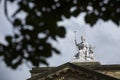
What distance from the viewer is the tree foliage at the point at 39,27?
8.83 meters

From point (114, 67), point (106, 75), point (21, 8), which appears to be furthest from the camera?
point (114, 67)

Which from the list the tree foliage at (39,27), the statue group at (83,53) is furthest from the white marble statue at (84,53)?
the tree foliage at (39,27)

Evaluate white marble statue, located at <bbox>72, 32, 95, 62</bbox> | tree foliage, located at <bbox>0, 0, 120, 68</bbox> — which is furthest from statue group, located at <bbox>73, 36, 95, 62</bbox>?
tree foliage, located at <bbox>0, 0, 120, 68</bbox>

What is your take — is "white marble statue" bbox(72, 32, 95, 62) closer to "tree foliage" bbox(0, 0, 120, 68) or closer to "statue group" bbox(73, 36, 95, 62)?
"statue group" bbox(73, 36, 95, 62)

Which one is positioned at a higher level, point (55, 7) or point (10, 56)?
point (55, 7)

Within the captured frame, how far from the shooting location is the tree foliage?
8828 millimetres

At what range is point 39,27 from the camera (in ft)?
29.1

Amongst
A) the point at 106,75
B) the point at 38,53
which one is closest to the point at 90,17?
the point at 38,53

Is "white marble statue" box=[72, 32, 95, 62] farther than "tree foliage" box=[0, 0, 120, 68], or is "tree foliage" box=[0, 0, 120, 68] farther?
"white marble statue" box=[72, 32, 95, 62]

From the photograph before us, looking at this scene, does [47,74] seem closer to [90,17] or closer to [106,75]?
[106,75]

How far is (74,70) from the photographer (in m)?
34.7

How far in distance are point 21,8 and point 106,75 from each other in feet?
82.2

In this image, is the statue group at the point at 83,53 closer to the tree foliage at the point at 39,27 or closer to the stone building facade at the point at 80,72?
the stone building facade at the point at 80,72

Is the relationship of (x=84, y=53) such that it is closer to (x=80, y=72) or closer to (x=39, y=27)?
(x=80, y=72)
